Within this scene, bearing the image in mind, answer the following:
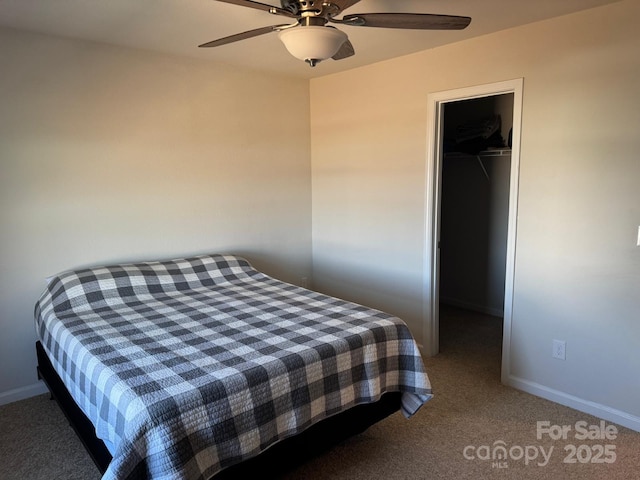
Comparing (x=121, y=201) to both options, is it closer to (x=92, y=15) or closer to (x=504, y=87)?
(x=92, y=15)

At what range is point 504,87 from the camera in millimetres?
2775

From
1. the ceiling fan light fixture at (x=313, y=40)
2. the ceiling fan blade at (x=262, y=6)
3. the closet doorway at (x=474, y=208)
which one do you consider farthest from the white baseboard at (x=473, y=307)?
the ceiling fan blade at (x=262, y=6)

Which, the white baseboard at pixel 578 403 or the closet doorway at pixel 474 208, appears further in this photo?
the closet doorway at pixel 474 208

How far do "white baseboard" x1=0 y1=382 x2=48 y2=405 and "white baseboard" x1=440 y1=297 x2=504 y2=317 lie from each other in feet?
12.2

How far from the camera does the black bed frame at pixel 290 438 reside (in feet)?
5.98

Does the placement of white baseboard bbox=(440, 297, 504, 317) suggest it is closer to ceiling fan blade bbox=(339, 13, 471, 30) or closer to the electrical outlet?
the electrical outlet

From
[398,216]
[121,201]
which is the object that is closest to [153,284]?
[121,201]

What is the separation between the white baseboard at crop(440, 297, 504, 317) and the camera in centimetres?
437

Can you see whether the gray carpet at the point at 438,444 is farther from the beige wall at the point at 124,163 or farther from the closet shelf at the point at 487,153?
the closet shelf at the point at 487,153

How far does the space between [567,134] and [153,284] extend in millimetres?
2710

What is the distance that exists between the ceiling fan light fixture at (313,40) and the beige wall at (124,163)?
177 cm

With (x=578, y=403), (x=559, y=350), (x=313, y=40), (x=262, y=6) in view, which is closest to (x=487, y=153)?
(x=559, y=350)

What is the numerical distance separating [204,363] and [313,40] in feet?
4.54

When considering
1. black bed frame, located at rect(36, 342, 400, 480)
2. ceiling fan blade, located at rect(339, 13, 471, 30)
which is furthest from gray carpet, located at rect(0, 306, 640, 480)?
ceiling fan blade, located at rect(339, 13, 471, 30)
